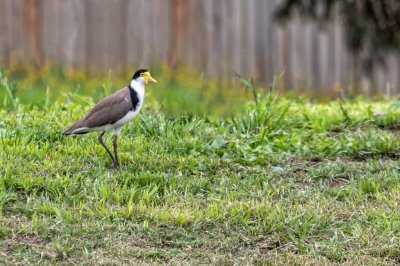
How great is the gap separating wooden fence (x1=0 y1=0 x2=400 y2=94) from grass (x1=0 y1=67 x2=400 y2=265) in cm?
273

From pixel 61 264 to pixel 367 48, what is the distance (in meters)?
6.43

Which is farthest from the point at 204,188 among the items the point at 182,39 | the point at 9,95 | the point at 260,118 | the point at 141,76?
the point at 182,39

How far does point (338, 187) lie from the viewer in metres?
7.71

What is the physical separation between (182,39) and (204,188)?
195 inches

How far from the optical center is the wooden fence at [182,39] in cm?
1224

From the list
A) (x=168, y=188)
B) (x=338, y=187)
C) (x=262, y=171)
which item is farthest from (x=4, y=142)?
(x=338, y=187)

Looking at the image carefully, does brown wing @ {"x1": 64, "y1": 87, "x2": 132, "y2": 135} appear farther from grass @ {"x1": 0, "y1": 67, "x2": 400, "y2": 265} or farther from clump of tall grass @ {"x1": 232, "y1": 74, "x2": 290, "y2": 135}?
clump of tall grass @ {"x1": 232, "y1": 74, "x2": 290, "y2": 135}

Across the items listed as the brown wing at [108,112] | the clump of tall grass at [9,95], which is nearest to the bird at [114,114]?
the brown wing at [108,112]

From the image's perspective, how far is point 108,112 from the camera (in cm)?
752

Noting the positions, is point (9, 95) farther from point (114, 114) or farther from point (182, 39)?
point (182, 39)

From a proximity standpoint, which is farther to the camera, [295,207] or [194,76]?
[194,76]

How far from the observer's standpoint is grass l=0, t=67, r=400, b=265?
21.2 ft

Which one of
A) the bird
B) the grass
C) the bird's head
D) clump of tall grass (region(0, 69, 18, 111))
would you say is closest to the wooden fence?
clump of tall grass (region(0, 69, 18, 111))

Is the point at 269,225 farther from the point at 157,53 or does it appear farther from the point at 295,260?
the point at 157,53
